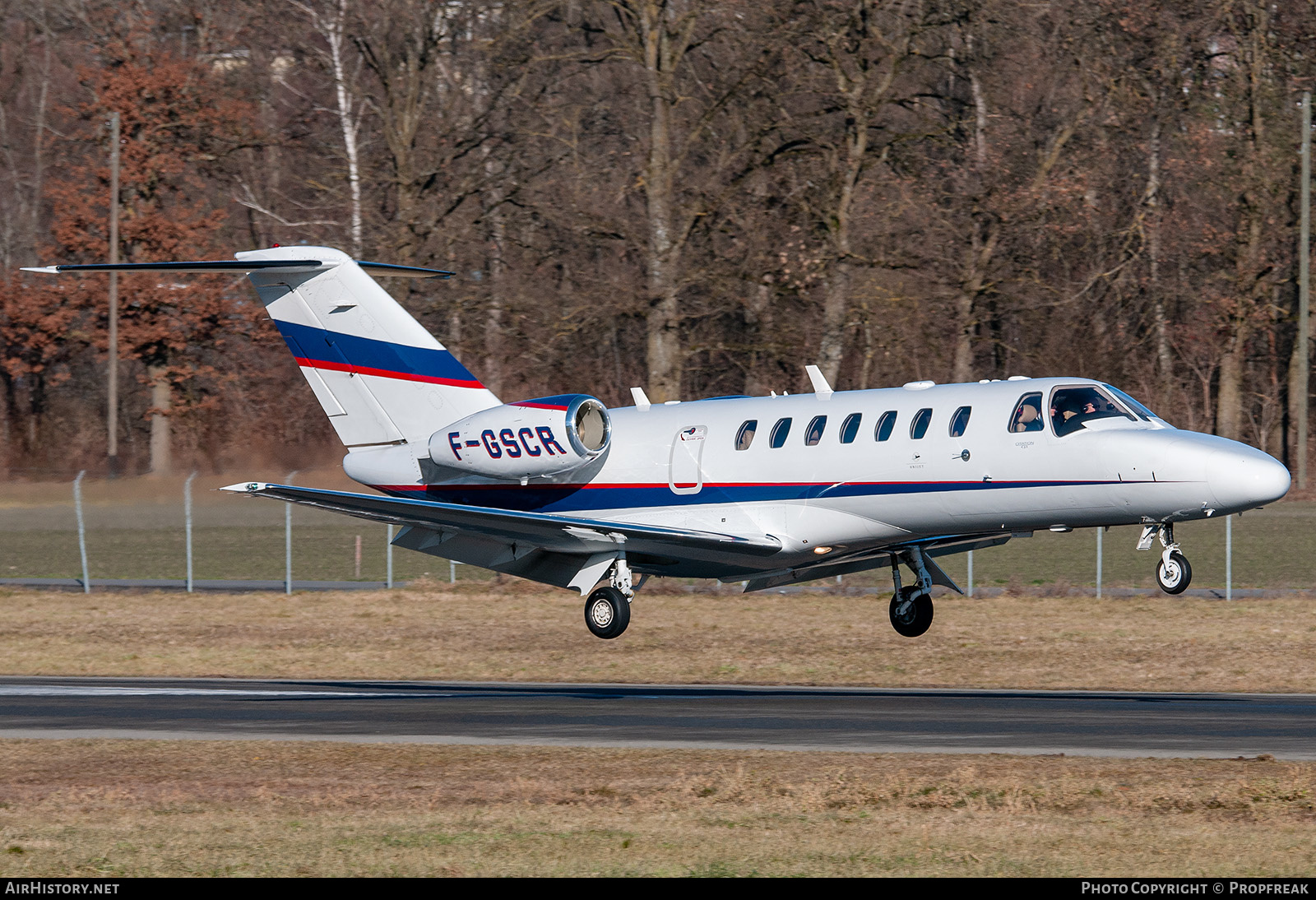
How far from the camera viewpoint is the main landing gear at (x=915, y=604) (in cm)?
2273

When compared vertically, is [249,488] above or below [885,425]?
below

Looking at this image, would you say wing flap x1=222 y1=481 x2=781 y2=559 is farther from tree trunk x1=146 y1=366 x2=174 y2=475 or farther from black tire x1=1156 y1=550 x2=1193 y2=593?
tree trunk x1=146 y1=366 x2=174 y2=475

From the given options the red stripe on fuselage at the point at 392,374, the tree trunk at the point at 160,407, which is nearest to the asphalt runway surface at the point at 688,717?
the red stripe on fuselage at the point at 392,374

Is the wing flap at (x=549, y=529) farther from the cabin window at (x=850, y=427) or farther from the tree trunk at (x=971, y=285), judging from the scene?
the tree trunk at (x=971, y=285)

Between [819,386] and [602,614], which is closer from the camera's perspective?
[819,386]

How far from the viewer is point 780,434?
21.7 m

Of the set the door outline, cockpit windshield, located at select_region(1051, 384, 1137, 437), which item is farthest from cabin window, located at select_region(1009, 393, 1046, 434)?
the door outline

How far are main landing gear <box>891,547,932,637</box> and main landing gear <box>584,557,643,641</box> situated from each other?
3.70 m

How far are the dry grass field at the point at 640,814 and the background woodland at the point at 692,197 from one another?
Answer: 528 inches

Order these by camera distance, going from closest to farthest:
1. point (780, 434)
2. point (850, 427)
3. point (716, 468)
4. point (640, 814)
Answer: point (640, 814)
point (850, 427)
point (780, 434)
point (716, 468)

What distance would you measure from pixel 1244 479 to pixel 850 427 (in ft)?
16.3

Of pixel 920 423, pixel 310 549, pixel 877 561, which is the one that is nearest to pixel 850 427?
pixel 920 423

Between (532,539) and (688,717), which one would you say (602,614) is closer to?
(532,539)

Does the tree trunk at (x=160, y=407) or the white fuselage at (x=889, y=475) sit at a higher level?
the tree trunk at (x=160, y=407)
